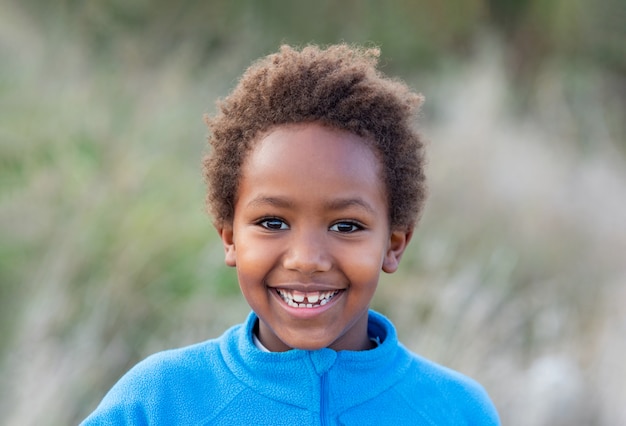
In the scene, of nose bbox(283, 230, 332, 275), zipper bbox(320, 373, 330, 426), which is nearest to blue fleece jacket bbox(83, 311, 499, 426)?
zipper bbox(320, 373, 330, 426)

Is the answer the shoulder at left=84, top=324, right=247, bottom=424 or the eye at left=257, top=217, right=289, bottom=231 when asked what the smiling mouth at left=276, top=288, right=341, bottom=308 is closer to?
the eye at left=257, top=217, right=289, bottom=231

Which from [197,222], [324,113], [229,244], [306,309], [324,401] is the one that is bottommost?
[324,401]

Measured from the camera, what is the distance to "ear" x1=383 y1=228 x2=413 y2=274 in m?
2.26

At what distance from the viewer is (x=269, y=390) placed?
2.07 meters

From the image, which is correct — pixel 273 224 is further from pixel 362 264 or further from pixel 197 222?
pixel 197 222

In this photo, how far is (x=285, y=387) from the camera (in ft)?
6.81

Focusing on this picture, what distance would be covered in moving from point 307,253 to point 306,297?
0.12 m

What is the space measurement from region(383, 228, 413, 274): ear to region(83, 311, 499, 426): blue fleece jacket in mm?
187

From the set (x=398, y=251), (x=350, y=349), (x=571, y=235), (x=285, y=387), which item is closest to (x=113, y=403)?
(x=285, y=387)

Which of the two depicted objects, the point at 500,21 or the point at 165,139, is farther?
the point at 500,21

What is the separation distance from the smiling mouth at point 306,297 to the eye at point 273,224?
14 centimetres

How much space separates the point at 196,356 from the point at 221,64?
4.34m

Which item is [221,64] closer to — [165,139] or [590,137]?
[165,139]

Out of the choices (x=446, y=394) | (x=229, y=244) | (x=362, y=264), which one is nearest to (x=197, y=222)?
(x=229, y=244)
